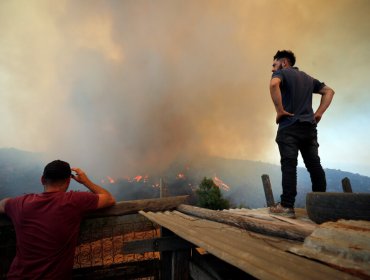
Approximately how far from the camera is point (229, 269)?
10.1 ft

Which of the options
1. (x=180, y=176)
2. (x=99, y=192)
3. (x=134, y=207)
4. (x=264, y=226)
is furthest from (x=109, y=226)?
(x=180, y=176)

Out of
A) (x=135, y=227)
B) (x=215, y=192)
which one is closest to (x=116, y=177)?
(x=215, y=192)

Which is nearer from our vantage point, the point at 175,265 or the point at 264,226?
the point at 264,226

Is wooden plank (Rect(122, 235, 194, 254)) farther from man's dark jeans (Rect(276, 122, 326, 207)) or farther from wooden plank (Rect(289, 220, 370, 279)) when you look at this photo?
wooden plank (Rect(289, 220, 370, 279))

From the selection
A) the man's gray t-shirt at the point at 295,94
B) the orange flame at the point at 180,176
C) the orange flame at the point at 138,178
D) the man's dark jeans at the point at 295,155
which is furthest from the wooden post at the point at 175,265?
the orange flame at the point at 138,178

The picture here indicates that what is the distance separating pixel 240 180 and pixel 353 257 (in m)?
136

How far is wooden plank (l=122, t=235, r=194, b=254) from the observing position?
3.14 meters

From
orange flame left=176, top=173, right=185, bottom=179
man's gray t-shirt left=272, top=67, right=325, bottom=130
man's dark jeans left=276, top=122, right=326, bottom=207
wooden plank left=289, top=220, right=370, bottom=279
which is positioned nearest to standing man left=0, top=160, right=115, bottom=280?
wooden plank left=289, top=220, right=370, bottom=279

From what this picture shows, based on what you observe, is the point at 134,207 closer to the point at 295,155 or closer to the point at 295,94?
the point at 295,155

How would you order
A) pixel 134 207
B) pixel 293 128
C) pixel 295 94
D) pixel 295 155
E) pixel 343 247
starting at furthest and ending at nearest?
pixel 134 207
pixel 295 94
pixel 293 128
pixel 295 155
pixel 343 247

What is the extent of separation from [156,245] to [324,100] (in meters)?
3.66

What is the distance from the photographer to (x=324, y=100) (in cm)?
352

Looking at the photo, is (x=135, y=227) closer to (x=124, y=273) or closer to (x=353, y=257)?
(x=124, y=273)

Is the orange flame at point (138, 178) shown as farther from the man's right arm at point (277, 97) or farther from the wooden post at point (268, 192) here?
the man's right arm at point (277, 97)
